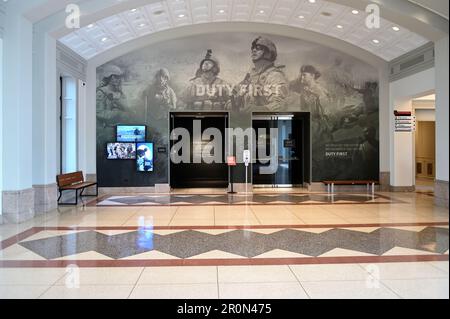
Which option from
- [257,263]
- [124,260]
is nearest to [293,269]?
[257,263]

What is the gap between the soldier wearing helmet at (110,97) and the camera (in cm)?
1320

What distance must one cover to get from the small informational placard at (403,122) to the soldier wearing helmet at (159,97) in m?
8.08

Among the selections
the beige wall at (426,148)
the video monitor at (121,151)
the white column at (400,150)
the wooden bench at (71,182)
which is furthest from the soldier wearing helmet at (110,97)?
the beige wall at (426,148)

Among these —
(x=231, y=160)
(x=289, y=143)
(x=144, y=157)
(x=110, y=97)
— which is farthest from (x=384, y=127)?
(x=110, y=97)

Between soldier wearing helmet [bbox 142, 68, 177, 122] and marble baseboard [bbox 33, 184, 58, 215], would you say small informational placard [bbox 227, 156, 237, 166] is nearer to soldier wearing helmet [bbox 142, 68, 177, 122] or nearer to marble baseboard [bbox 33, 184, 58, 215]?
soldier wearing helmet [bbox 142, 68, 177, 122]

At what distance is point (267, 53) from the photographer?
13484 millimetres

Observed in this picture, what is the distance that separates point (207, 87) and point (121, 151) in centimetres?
389

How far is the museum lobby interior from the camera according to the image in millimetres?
4762

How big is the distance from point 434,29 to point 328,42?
4.88 meters

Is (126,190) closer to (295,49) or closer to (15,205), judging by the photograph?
(15,205)

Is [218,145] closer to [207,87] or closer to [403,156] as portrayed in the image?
[207,87]

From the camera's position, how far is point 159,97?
13.3 metres

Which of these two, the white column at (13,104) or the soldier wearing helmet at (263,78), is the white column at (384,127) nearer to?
the soldier wearing helmet at (263,78)

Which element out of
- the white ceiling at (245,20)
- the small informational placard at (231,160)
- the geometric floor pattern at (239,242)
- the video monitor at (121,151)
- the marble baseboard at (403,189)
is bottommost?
the geometric floor pattern at (239,242)
